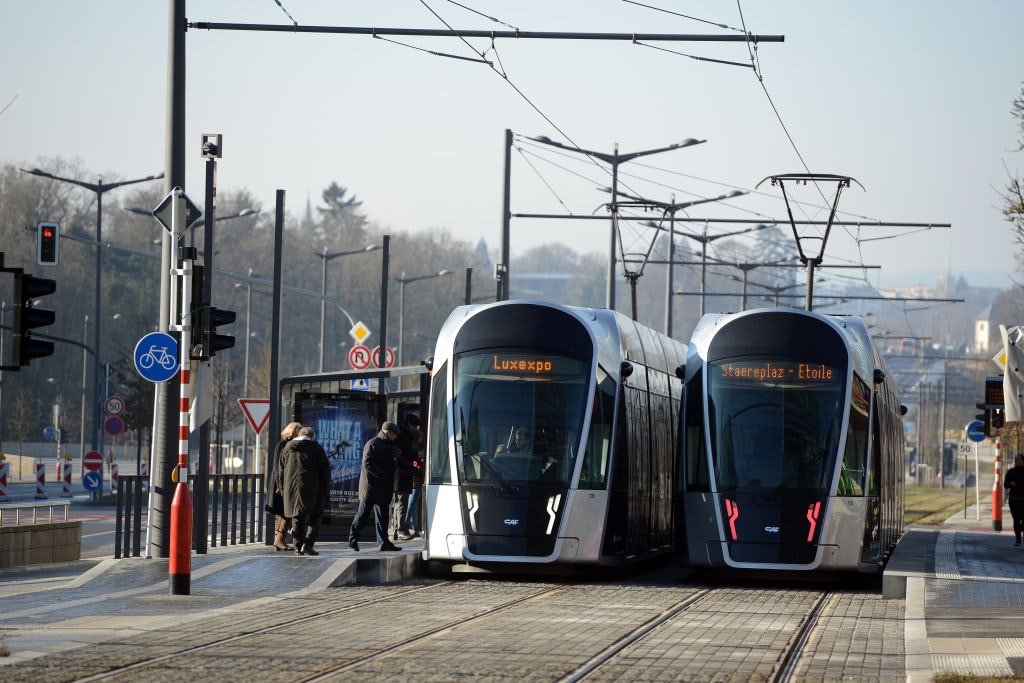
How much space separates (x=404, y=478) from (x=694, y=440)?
3713 millimetres

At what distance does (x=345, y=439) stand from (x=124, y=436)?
223ft

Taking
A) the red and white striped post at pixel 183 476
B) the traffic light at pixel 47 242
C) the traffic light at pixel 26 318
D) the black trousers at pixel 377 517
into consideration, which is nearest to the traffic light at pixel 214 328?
the red and white striped post at pixel 183 476

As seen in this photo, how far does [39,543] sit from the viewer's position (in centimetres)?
2725

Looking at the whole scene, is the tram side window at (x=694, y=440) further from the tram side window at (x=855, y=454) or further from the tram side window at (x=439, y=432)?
the tram side window at (x=439, y=432)

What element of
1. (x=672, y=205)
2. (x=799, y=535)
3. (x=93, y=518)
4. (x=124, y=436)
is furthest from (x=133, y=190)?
(x=799, y=535)

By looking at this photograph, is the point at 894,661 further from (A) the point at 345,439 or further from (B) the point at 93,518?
(B) the point at 93,518

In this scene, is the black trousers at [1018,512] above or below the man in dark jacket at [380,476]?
below

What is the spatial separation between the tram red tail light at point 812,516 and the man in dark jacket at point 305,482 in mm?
5403

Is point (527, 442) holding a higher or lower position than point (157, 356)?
lower

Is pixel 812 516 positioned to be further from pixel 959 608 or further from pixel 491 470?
pixel 959 608

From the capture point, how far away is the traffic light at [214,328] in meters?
16.8

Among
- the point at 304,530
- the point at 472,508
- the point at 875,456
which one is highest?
the point at 875,456

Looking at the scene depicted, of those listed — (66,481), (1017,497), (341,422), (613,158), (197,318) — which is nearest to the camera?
(197,318)

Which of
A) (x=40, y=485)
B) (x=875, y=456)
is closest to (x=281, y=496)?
(x=875, y=456)
